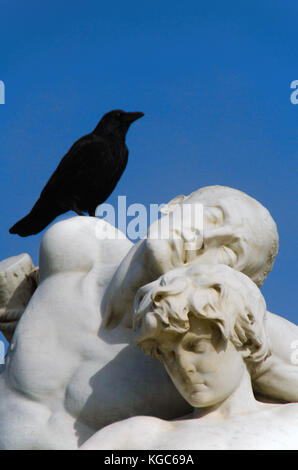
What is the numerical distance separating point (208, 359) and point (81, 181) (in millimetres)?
3494

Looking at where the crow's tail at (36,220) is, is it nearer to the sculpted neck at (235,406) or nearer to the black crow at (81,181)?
the black crow at (81,181)

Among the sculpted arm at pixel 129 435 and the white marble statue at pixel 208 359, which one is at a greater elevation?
the white marble statue at pixel 208 359

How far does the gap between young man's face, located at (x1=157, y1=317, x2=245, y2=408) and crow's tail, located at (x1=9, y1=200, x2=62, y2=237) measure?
343 cm

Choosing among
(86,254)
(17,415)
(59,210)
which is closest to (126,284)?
(86,254)

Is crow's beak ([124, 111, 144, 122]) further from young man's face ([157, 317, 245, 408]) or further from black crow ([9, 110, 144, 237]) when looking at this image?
young man's face ([157, 317, 245, 408])

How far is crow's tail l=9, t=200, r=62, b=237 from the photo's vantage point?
6316 millimetres

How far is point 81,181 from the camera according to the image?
6.26m

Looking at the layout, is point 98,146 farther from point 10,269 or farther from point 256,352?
point 256,352

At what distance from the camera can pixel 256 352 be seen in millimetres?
3031

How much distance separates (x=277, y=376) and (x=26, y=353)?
0.96 metres

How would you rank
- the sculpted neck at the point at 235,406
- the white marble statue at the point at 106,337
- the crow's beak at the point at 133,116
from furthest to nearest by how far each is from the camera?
the crow's beak at the point at 133,116, the white marble statue at the point at 106,337, the sculpted neck at the point at 235,406

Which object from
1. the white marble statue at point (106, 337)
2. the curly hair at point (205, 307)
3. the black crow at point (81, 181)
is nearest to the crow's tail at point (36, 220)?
the black crow at point (81, 181)

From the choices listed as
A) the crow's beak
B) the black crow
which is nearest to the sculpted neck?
the black crow

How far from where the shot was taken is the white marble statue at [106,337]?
3.38 meters
